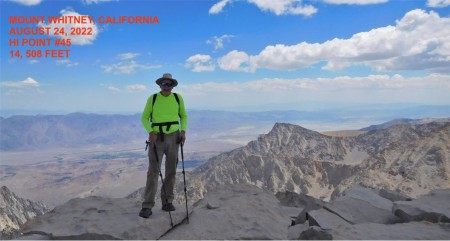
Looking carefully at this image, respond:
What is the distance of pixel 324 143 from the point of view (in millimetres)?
178125

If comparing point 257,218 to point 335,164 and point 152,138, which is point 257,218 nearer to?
point 152,138

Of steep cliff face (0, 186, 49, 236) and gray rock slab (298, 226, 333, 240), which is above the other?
gray rock slab (298, 226, 333, 240)

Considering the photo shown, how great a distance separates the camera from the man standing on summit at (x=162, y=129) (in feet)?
31.7

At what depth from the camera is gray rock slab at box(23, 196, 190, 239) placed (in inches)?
353

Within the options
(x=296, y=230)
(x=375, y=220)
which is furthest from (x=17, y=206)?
(x=375, y=220)

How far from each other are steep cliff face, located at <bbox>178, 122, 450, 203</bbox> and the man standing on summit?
3481 inches

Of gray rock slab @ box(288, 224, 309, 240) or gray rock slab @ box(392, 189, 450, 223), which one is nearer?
gray rock slab @ box(288, 224, 309, 240)

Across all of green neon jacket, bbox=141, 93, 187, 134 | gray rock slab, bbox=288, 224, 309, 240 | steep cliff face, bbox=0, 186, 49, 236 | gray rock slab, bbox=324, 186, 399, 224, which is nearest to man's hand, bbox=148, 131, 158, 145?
green neon jacket, bbox=141, 93, 187, 134

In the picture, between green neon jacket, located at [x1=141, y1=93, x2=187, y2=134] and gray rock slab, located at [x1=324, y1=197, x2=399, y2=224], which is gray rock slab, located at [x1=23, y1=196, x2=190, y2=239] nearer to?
green neon jacket, located at [x1=141, y1=93, x2=187, y2=134]

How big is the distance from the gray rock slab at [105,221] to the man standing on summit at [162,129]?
45 cm

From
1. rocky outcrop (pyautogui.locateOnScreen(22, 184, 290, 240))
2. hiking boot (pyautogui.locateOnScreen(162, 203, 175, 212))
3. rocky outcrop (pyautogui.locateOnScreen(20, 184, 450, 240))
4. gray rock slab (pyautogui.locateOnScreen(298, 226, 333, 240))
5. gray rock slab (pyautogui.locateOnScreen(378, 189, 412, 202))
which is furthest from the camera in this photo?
gray rock slab (pyautogui.locateOnScreen(378, 189, 412, 202))

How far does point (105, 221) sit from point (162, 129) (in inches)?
101

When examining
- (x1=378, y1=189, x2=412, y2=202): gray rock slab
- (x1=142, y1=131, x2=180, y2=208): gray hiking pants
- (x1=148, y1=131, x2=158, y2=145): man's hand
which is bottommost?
(x1=378, y1=189, x2=412, y2=202): gray rock slab

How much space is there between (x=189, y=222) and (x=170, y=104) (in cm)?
288
